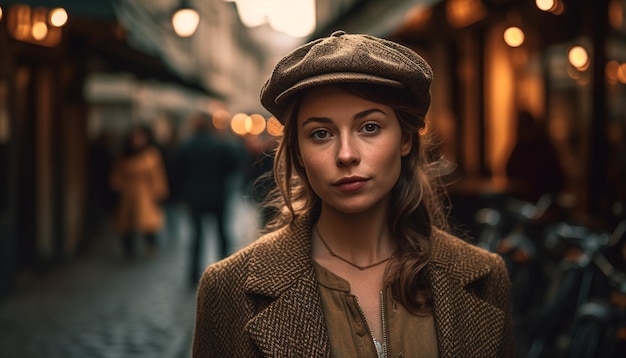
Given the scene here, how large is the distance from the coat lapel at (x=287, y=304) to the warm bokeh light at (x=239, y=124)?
69.8m

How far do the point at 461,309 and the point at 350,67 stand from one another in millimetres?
726

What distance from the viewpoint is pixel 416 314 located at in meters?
2.51

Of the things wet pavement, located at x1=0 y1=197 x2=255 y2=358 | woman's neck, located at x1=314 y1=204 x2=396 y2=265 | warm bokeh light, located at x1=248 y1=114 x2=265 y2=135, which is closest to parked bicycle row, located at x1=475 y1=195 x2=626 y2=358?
woman's neck, located at x1=314 y1=204 x2=396 y2=265

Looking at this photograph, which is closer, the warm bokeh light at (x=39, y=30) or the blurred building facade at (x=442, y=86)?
the blurred building facade at (x=442, y=86)

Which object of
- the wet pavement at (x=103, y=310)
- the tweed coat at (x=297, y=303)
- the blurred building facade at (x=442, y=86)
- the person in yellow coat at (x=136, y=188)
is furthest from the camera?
the person in yellow coat at (x=136, y=188)

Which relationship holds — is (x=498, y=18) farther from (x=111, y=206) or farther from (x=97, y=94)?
(x=97, y=94)

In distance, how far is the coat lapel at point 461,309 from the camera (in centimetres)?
247

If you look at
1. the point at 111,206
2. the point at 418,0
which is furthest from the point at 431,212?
the point at 111,206

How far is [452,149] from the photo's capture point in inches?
651

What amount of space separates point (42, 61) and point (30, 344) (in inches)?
260

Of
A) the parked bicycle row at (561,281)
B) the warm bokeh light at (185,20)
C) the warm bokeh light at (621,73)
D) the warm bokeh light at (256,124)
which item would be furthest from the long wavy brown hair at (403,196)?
the warm bokeh light at (256,124)

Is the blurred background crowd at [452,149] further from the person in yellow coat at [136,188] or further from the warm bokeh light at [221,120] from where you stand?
the warm bokeh light at [221,120]

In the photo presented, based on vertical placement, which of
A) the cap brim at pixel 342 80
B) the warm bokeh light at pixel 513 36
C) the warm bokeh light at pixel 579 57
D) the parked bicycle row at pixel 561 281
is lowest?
the parked bicycle row at pixel 561 281

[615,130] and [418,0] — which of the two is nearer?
[418,0]
